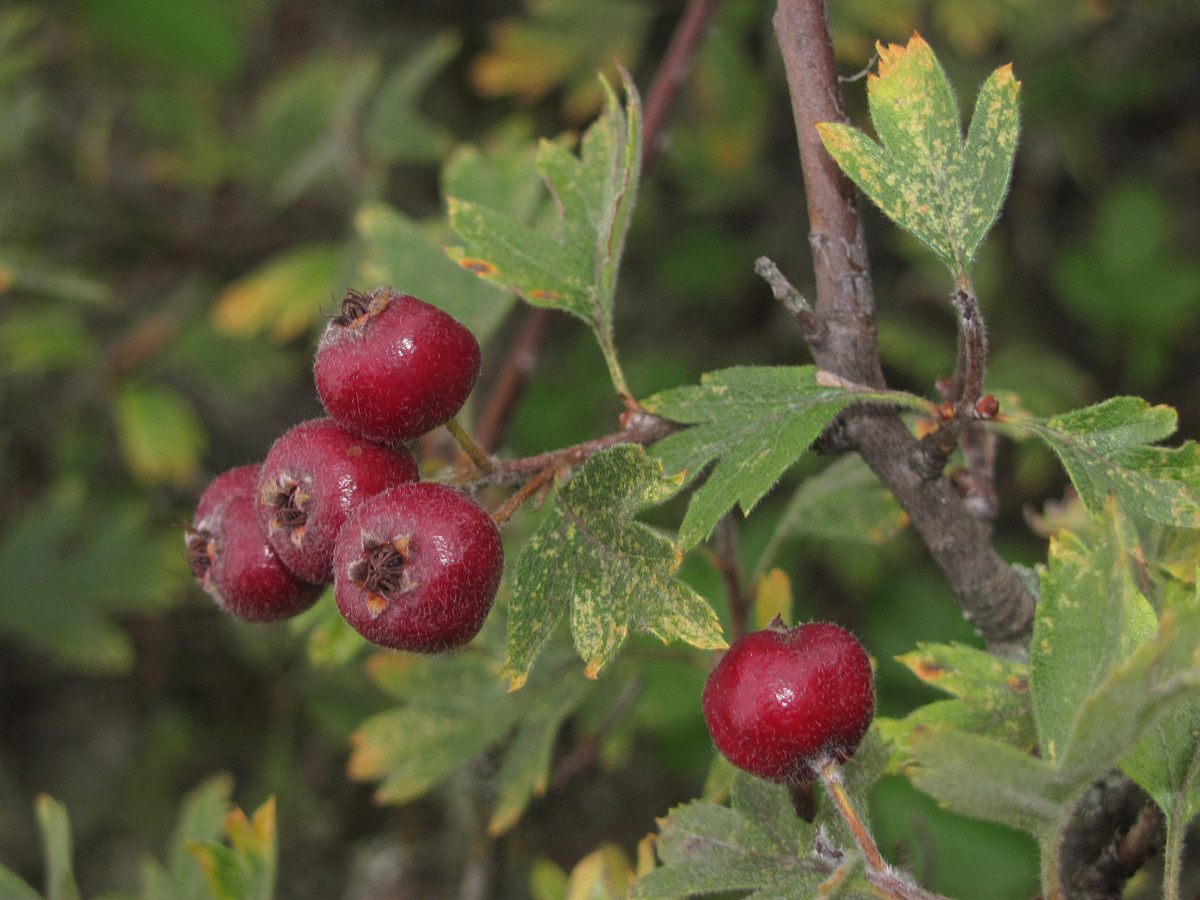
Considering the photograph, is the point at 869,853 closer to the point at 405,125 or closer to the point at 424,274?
the point at 424,274

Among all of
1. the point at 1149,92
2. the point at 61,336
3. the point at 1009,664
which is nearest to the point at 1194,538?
the point at 1009,664

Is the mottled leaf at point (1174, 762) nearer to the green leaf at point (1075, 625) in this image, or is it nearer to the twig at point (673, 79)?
the green leaf at point (1075, 625)

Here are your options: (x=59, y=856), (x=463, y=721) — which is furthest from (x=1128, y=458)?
(x=59, y=856)

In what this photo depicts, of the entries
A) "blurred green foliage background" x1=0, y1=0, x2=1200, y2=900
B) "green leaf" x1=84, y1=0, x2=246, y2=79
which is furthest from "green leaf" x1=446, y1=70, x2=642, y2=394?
"green leaf" x1=84, y1=0, x2=246, y2=79

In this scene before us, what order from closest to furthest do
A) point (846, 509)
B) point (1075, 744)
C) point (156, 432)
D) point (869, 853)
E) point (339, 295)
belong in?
point (1075, 744), point (869, 853), point (846, 509), point (339, 295), point (156, 432)

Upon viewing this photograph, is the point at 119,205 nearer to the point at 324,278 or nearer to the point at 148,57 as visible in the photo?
the point at 148,57

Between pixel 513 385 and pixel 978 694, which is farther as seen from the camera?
pixel 513 385

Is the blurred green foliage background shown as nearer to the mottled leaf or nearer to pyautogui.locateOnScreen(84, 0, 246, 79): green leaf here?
pyautogui.locateOnScreen(84, 0, 246, 79): green leaf

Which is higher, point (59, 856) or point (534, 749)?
point (534, 749)
